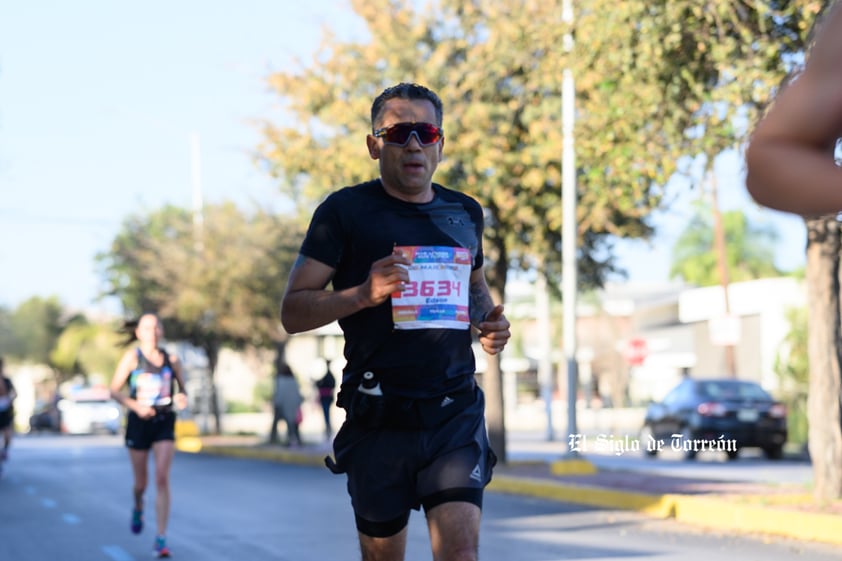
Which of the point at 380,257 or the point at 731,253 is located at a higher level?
the point at 731,253

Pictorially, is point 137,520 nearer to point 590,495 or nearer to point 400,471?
point 590,495

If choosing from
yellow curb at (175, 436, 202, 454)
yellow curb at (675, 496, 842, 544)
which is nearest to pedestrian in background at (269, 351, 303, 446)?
yellow curb at (175, 436, 202, 454)

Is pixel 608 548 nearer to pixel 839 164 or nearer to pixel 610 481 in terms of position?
pixel 610 481

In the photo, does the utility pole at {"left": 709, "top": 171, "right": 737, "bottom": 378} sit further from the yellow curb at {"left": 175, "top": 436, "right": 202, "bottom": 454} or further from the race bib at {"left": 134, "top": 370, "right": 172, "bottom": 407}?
the race bib at {"left": 134, "top": 370, "right": 172, "bottom": 407}

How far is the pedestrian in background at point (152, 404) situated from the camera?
36.8ft

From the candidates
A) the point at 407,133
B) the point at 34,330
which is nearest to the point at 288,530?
the point at 407,133

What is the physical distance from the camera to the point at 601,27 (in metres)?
14.6

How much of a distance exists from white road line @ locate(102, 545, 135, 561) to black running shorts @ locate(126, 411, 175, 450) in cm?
84

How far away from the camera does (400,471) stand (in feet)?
15.7

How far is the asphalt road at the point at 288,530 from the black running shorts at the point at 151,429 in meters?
0.88

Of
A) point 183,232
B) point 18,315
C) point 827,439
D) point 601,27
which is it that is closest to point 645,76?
point 601,27

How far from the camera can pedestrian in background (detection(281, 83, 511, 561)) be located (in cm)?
475

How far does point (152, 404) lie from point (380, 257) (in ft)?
22.6

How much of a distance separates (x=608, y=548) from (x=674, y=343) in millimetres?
60092
